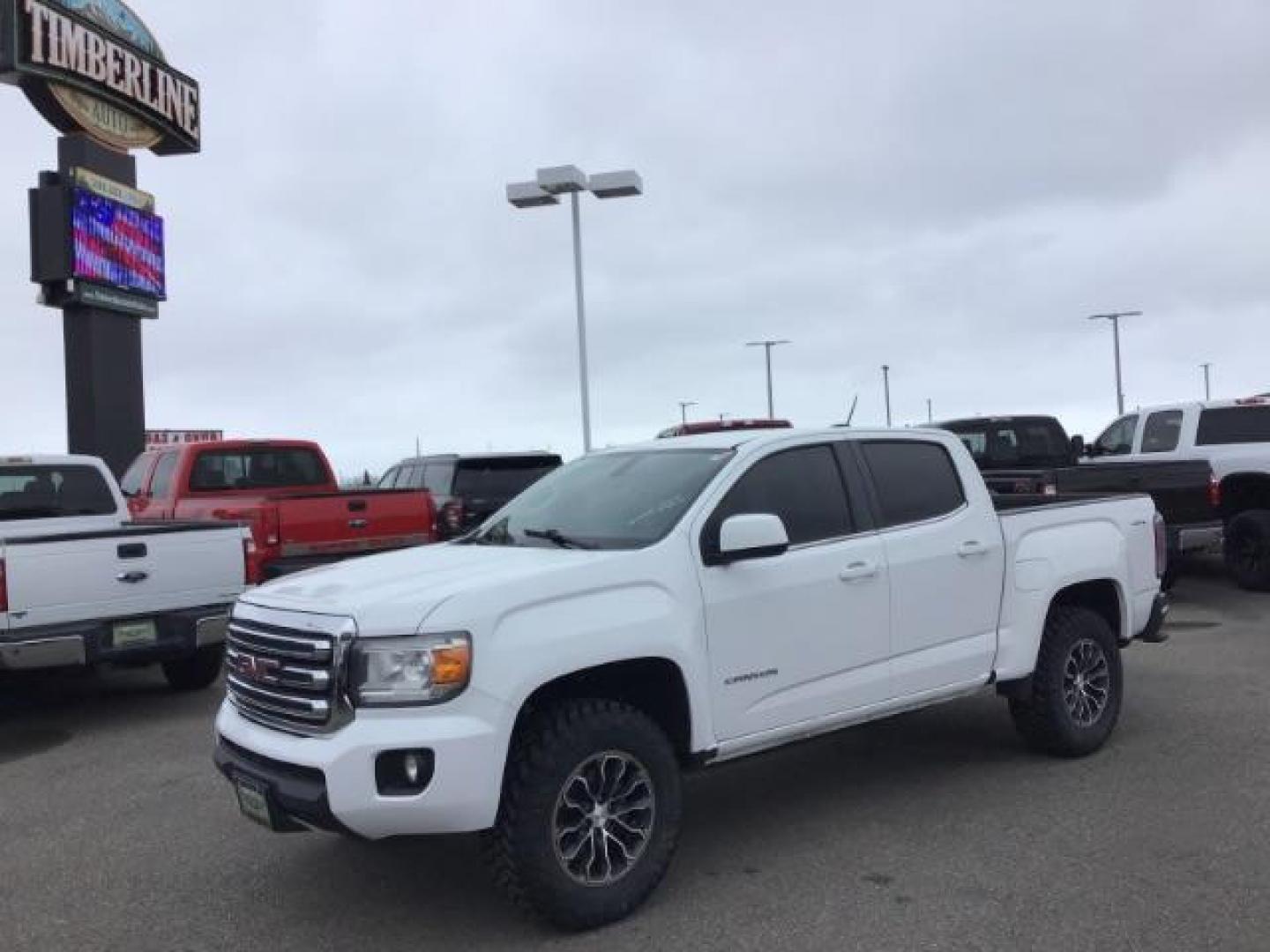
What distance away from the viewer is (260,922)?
4.41 meters

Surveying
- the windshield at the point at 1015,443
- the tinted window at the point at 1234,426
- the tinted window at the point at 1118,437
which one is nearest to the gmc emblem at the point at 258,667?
the tinted window at the point at 1234,426

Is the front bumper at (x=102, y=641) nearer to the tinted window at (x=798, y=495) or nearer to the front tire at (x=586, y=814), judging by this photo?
the front tire at (x=586, y=814)

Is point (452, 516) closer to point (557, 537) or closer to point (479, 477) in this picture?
point (479, 477)

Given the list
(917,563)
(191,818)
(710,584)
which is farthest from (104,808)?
(917,563)

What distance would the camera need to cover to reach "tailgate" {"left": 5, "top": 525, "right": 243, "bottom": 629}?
23.8 feet

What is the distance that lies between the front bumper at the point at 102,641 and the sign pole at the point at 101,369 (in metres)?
14.1

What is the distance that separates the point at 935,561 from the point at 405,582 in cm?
264

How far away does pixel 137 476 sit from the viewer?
12.1m

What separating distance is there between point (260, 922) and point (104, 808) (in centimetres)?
204

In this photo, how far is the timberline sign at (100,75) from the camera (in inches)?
748

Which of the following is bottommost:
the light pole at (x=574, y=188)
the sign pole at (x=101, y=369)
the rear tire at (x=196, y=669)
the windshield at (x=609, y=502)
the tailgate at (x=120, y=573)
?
the rear tire at (x=196, y=669)

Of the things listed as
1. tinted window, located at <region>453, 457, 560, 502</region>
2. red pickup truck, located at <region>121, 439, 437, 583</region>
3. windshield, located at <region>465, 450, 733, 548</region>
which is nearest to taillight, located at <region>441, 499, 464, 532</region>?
tinted window, located at <region>453, 457, 560, 502</region>

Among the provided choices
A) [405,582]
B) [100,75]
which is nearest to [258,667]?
[405,582]

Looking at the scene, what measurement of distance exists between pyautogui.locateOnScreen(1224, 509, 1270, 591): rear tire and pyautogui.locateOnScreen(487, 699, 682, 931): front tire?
10.1m
